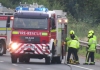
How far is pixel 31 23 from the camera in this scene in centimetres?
2489

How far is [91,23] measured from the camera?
56.1 m

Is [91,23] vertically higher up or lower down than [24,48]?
higher up

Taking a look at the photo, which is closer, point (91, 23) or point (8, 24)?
point (8, 24)

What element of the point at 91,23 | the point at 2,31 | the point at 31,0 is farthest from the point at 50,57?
the point at 31,0

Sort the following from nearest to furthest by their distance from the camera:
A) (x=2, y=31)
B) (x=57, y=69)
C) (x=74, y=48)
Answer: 1. (x=57, y=69)
2. (x=74, y=48)
3. (x=2, y=31)

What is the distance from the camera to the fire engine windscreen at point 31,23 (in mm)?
24844

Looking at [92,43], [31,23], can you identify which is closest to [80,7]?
[92,43]

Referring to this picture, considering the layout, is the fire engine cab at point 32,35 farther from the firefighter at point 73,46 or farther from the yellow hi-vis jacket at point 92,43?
the yellow hi-vis jacket at point 92,43

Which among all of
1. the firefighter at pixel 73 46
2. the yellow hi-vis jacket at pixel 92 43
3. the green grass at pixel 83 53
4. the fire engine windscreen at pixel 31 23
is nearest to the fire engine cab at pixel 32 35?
the fire engine windscreen at pixel 31 23

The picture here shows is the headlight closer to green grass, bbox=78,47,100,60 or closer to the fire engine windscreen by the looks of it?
the fire engine windscreen

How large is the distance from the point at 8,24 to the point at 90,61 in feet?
18.8

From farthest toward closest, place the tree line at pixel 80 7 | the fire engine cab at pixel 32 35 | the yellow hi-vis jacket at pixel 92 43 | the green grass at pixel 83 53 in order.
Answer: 1. the tree line at pixel 80 7
2. the green grass at pixel 83 53
3. the yellow hi-vis jacket at pixel 92 43
4. the fire engine cab at pixel 32 35

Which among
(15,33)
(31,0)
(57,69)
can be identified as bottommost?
(57,69)

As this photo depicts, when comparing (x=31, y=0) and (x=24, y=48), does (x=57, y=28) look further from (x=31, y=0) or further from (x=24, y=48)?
(x=31, y=0)
